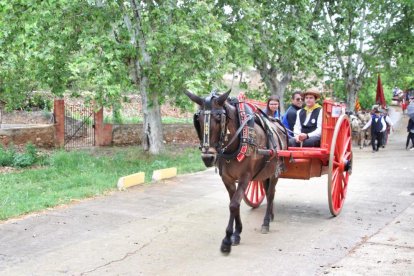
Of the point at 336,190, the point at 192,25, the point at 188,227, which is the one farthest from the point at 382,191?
the point at 192,25

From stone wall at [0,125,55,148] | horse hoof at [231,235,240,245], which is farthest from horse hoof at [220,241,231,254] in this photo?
stone wall at [0,125,55,148]

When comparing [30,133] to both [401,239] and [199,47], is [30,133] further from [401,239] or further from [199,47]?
[401,239]

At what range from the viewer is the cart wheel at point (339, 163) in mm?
8156

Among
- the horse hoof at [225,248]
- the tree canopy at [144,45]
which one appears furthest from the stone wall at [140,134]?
the horse hoof at [225,248]

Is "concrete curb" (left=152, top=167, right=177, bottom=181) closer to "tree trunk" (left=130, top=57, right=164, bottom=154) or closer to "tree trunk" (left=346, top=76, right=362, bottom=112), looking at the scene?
"tree trunk" (left=130, top=57, right=164, bottom=154)

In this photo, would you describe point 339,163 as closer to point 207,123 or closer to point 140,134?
point 207,123

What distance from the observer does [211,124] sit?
6230 millimetres

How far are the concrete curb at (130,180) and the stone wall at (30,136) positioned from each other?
8.61 metres

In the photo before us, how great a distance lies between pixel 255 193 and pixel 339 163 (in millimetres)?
1564

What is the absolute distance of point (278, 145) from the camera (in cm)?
796

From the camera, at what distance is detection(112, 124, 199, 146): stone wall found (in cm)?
2066

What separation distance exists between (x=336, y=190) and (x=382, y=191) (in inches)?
112

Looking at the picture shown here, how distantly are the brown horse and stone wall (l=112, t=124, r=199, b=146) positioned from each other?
13313 mm

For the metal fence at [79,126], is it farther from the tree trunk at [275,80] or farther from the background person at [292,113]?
the background person at [292,113]
